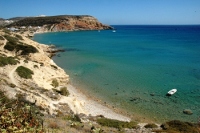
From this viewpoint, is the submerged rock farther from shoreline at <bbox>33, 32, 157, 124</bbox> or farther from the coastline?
the coastline

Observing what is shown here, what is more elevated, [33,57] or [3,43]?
[3,43]

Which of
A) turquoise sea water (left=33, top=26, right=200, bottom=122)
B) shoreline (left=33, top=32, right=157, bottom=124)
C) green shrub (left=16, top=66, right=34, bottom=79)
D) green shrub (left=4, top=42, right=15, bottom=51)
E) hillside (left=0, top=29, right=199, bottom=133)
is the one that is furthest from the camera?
green shrub (left=4, top=42, right=15, bottom=51)

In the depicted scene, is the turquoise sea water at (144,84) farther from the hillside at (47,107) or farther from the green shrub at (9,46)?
the green shrub at (9,46)

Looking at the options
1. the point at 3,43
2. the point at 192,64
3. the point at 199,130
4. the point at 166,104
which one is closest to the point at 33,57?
the point at 3,43

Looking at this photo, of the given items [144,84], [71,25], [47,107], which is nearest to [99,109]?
[47,107]

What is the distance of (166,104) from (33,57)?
29.0 m

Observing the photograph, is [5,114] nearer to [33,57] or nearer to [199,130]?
[199,130]

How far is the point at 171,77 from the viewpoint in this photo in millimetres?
40969

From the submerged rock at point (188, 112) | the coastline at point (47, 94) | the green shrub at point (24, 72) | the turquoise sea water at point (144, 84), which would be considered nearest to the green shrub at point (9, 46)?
the coastline at point (47, 94)

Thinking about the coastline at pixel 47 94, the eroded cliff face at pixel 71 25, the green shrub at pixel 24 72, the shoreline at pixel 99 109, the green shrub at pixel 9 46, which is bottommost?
the shoreline at pixel 99 109

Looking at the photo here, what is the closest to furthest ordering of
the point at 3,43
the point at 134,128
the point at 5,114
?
the point at 5,114
the point at 134,128
the point at 3,43

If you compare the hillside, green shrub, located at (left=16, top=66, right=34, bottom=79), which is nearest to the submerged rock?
the hillside

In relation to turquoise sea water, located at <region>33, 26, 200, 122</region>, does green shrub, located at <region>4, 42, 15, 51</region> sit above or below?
above

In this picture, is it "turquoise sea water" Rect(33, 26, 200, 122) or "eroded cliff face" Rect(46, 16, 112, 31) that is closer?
"turquoise sea water" Rect(33, 26, 200, 122)
